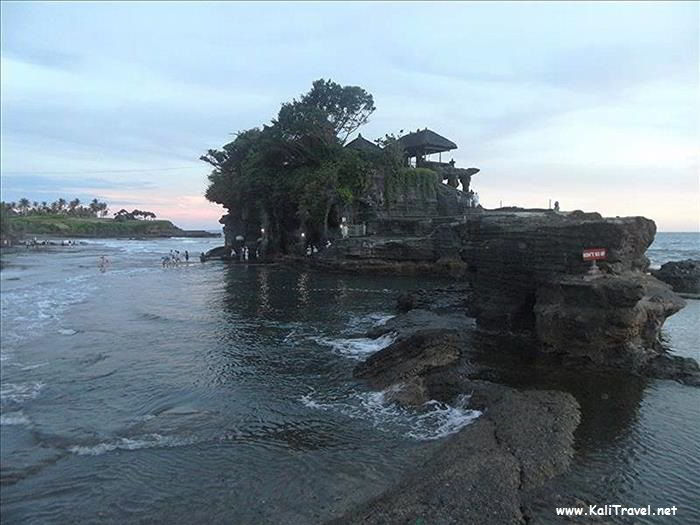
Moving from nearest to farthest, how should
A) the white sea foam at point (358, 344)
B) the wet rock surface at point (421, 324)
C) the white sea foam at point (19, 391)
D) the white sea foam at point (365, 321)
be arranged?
the white sea foam at point (19, 391)
the white sea foam at point (358, 344)
the wet rock surface at point (421, 324)
the white sea foam at point (365, 321)

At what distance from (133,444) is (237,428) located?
2.43 m

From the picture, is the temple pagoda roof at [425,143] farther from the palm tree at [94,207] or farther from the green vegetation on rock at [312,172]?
the palm tree at [94,207]

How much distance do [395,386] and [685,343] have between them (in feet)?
45.9

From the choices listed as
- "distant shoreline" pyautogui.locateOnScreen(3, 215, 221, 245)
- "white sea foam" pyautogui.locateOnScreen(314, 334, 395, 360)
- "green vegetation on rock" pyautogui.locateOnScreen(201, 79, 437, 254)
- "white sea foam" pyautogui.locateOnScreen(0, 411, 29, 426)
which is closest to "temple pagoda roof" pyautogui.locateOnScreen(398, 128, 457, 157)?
"green vegetation on rock" pyautogui.locateOnScreen(201, 79, 437, 254)

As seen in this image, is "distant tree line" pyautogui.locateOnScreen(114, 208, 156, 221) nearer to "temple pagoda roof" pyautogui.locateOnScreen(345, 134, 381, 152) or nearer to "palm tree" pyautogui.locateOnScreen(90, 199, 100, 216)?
"palm tree" pyautogui.locateOnScreen(90, 199, 100, 216)

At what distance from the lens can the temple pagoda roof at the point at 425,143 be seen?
189 feet

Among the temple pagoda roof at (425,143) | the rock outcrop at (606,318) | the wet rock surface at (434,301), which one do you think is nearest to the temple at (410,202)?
the temple pagoda roof at (425,143)

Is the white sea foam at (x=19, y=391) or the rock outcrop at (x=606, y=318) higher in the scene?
Result: the rock outcrop at (x=606, y=318)

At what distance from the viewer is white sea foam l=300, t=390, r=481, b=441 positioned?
10.9 meters

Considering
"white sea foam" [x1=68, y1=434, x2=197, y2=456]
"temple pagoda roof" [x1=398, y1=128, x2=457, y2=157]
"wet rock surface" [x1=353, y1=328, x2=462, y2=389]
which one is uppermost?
"temple pagoda roof" [x1=398, y1=128, x2=457, y2=157]

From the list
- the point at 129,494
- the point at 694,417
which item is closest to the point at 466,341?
the point at 694,417

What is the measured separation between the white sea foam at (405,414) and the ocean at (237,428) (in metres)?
0.06

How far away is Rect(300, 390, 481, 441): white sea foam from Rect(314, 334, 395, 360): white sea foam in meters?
4.34

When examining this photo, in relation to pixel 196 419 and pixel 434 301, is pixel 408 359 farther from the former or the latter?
pixel 434 301
